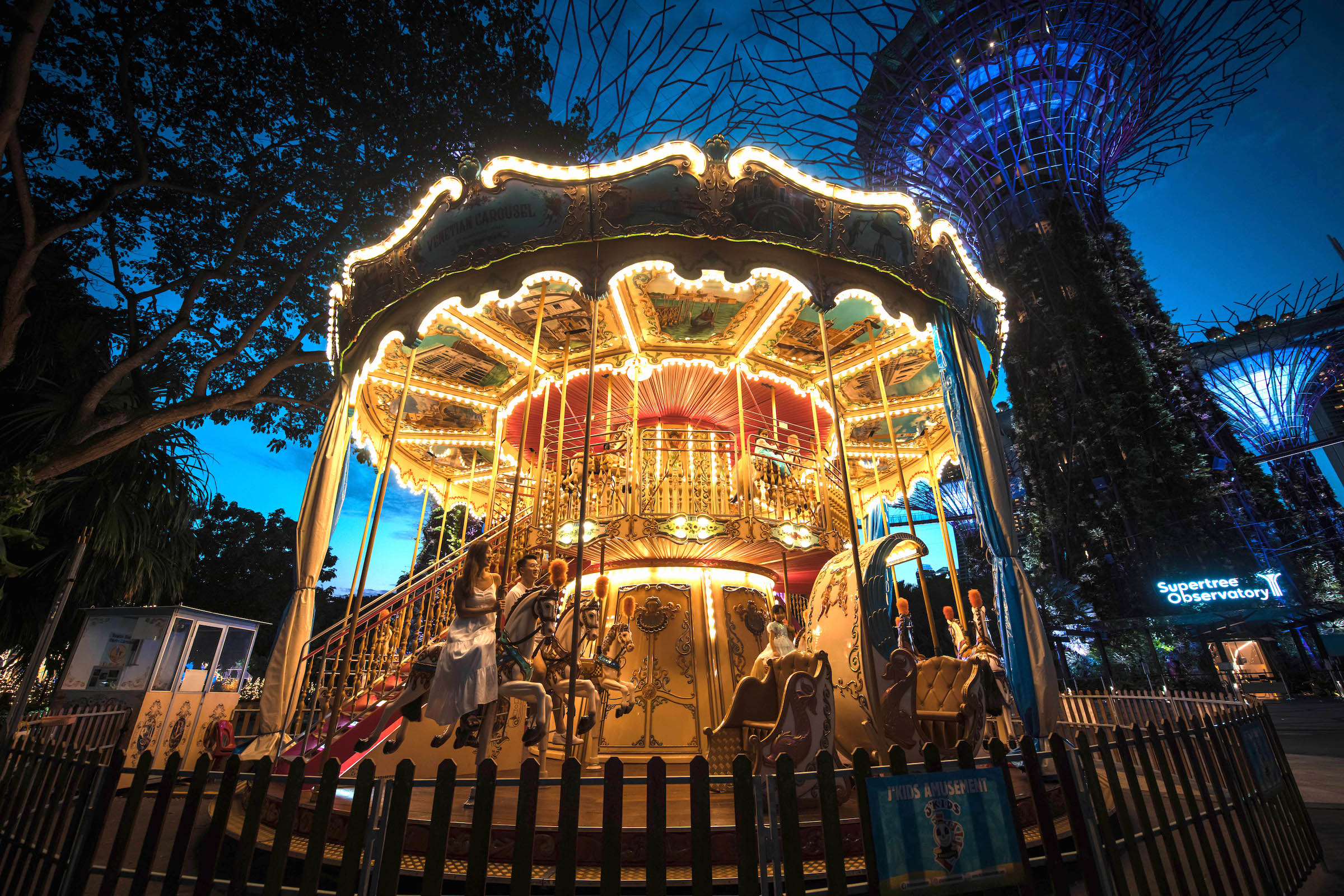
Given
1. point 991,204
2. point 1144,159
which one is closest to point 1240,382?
point 1144,159

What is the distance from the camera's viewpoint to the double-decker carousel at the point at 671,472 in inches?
199

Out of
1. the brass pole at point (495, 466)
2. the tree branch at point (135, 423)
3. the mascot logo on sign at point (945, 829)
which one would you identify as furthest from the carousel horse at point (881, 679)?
the tree branch at point (135, 423)

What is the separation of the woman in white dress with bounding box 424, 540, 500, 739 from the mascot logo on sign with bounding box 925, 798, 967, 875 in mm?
3137

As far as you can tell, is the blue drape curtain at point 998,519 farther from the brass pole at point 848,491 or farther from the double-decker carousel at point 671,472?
the brass pole at point 848,491

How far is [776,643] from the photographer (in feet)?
20.0

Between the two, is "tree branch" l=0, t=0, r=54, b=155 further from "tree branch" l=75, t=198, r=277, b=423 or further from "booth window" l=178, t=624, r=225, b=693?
"booth window" l=178, t=624, r=225, b=693

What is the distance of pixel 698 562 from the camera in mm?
7801

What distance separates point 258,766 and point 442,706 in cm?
191

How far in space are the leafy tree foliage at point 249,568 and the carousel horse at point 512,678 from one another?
55.1 feet

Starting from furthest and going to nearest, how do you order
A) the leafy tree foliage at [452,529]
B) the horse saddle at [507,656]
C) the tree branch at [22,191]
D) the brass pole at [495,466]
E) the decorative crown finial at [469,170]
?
the leafy tree foliage at [452,529], the brass pole at [495,466], the tree branch at [22,191], the decorative crown finial at [469,170], the horse saddle at [507,656]

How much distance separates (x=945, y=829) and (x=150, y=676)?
1122 centimetres

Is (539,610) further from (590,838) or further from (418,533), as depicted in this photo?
(418,533)

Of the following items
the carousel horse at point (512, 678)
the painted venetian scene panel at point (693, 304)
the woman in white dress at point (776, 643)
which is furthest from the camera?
the painted venetian scene panel at point (693, 304)

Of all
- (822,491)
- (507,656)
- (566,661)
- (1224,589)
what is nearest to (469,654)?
(507,656)
